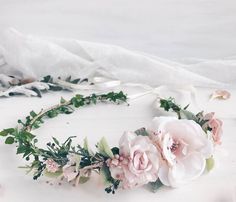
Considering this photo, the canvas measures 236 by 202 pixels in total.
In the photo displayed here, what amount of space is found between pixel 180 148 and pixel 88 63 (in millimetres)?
416

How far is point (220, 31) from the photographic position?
3.69ft

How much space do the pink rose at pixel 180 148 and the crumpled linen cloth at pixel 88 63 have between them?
0.34 metres

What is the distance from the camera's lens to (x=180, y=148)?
749 mm

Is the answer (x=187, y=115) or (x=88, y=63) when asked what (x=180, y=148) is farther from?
(x=88, y=63)

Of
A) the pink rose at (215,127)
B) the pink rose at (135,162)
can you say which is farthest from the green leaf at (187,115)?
the pink rose at (135,162)

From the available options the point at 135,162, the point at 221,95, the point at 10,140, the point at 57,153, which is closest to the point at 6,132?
the point at 10,140

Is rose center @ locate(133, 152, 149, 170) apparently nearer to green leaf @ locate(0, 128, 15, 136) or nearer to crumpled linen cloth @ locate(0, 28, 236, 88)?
green leaf @ locate(0, 128, 15, 136)

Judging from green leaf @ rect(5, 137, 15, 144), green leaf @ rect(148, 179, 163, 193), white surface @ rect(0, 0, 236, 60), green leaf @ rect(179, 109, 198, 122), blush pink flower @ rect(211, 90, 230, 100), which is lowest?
green leaf @ rect(5, 137, 15, 144)

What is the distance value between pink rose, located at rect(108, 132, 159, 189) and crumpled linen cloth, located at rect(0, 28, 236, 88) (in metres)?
0.37

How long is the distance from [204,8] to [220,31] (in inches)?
2.5

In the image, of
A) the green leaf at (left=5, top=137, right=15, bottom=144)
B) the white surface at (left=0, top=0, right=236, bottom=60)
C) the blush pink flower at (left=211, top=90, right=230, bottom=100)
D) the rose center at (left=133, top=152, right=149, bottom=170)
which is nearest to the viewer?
the rose center at (left=133, top=152, right=149, bottom=170)

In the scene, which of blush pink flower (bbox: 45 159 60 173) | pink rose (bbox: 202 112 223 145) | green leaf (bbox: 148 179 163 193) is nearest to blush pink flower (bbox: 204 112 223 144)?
pink rose (bbox: 202 112 223 145)

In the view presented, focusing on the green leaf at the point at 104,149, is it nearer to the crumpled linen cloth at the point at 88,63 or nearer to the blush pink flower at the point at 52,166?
the blush pink flower at the point at 52,166

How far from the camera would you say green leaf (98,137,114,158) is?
0.73 meters
